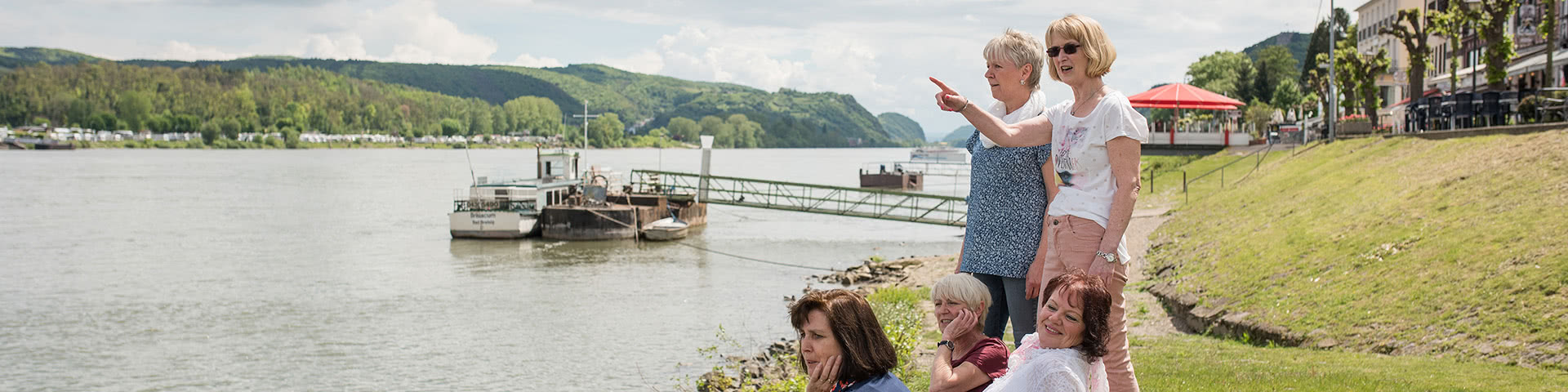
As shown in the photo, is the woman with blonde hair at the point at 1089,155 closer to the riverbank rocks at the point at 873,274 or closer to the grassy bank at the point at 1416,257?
the grassy bank at the point at 1416,257

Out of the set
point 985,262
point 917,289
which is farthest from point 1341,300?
point 917,289

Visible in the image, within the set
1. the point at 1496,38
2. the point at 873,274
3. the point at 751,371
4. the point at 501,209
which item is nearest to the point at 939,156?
the point at 501,209

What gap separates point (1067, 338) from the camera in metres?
4.10

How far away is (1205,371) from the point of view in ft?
29.0

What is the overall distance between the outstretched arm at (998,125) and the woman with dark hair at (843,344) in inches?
32.0

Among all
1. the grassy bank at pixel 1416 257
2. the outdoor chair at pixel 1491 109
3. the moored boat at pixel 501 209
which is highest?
the outdoor chair at pixel 1491 109

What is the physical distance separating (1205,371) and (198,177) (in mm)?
118235

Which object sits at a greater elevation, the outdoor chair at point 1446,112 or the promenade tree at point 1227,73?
the promenade tree at point 1227,73

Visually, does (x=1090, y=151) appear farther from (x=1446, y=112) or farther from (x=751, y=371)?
(x=1446, y=112)

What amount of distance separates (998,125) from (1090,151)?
1.28ft

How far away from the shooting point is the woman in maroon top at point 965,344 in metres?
4.47

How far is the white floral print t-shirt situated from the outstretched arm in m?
0.06

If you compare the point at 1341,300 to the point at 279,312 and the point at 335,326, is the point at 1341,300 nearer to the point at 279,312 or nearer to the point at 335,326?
the point at 335,326

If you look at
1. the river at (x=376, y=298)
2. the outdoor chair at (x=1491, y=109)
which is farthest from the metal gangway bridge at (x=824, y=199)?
the outdoor chair at (x=1491, y=109)
